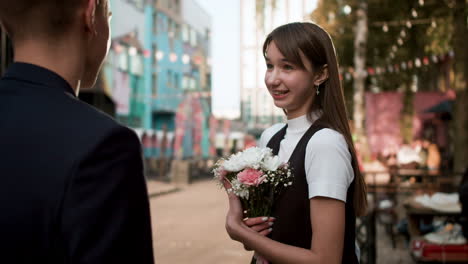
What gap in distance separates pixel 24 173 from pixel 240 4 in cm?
6372

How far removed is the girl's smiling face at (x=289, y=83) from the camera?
2156mm

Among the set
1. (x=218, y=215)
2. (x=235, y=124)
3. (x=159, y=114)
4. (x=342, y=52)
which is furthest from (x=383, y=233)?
(x=235, y=124)

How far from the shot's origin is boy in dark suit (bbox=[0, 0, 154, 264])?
970mm

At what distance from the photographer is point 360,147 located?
1404 centimetres

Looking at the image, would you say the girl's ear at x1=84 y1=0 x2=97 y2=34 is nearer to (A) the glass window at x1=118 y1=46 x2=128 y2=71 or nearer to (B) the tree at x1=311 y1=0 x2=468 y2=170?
(B) the tree at x1=311 y1=0 x2=468 y2=170

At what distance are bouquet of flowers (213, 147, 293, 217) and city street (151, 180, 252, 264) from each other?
634 cm

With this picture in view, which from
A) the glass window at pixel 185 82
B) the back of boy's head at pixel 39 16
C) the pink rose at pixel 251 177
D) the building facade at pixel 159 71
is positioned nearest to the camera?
the back of boy's head at pixel 39 16

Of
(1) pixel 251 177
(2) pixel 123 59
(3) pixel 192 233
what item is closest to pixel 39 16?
(1) pixel 251 177

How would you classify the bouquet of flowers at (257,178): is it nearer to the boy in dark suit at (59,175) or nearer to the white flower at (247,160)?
the white flower at (247,160)

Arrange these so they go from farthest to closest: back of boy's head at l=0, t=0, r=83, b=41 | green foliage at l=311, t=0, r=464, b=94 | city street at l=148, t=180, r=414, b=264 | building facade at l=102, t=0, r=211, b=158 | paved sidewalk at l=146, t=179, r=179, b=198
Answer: building facade at l=102, t=0, r=211, b=158
paved sidewalk at l=146, t=179, r=179, b=198
green foliage at l=311, t=0, r=464, b=94
city street at l=148, t=180, r=414, b=264
back of boy's head at l=0, t=0, r=83, b=41

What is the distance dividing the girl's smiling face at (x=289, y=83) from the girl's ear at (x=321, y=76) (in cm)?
2

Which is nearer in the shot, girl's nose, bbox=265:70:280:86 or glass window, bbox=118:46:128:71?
girl's nose, bbox=265:70:280:86

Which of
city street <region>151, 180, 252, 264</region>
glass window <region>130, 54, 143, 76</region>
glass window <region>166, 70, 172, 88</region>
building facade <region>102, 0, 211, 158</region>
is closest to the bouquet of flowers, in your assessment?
city street <region>151, 180, 252, 264</region>

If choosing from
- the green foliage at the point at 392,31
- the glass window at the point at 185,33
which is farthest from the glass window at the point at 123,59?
the glass window at the point at 185,33
